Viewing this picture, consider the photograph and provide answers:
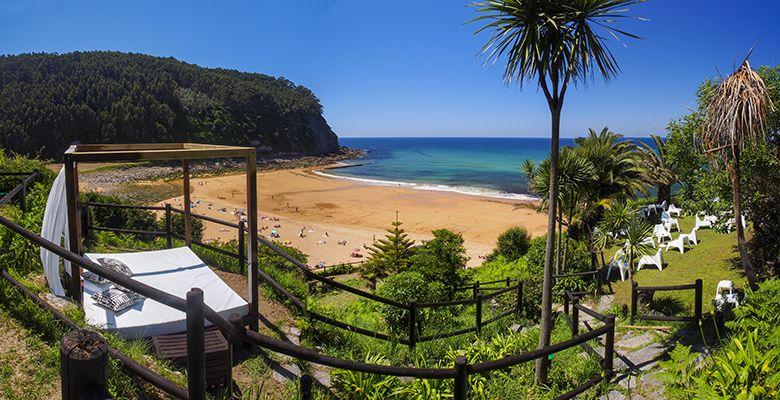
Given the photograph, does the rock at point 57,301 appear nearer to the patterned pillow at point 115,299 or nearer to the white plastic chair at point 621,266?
the patterned pillow at point 115,299

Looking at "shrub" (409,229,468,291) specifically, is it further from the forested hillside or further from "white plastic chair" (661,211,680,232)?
the forested hillside

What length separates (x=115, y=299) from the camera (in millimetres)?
5453

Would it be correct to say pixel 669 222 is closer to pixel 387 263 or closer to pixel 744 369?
pixel 387 263

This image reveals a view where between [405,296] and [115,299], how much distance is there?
5.14m

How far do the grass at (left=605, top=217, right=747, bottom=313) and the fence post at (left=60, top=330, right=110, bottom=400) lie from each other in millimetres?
→ 10389

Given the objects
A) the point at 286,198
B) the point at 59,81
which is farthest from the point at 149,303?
the point at 59,81

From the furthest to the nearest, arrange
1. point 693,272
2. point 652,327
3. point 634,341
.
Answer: point 693,272 < point 652,327 < point 634,341

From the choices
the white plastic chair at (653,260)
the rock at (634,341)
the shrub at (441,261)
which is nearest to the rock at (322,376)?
the rock at (634,341)

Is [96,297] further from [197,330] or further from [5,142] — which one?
[5,142]

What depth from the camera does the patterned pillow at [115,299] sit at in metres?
5.38

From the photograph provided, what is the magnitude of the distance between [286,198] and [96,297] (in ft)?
131

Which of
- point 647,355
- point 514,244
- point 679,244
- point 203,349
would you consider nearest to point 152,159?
point 203,349

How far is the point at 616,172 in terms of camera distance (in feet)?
66.7

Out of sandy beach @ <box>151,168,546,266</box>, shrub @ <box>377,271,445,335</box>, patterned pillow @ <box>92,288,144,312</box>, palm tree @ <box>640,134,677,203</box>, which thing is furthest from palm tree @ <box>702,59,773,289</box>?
palm tree @ <box>640,134,677,203</box>
